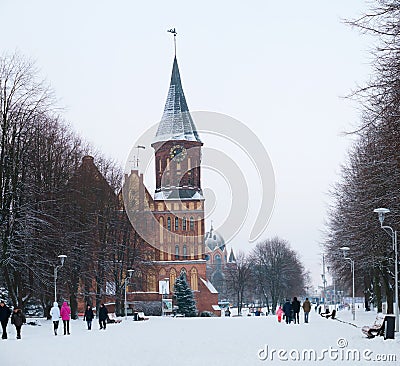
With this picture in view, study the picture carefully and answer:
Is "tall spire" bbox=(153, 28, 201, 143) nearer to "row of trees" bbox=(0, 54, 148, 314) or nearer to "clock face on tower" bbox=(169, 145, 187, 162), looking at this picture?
"clock face on tower" bbox=(169, 145, 187, 162)

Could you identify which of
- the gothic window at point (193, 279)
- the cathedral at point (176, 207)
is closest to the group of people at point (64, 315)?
the cathedral at point (176, 207)

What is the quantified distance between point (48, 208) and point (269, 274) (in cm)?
7226

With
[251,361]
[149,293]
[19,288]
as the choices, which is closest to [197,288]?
[149,293]

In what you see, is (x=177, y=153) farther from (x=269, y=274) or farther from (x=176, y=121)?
(x=269, y=274)

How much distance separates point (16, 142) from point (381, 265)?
765 inches

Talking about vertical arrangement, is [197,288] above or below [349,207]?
below

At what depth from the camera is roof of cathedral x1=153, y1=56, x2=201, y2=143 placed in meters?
92.4

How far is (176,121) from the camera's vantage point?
306 ft

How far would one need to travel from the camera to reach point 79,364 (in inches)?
732

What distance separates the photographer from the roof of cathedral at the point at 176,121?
92375 mm

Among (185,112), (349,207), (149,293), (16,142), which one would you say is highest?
(185,112)

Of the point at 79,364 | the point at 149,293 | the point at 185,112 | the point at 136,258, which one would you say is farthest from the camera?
the point at 185,112

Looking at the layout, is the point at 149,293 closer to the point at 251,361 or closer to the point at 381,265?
the point at 381,265

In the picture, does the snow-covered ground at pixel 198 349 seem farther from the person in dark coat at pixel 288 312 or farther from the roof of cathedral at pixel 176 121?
the roof of cathedral at pixel 176 121
